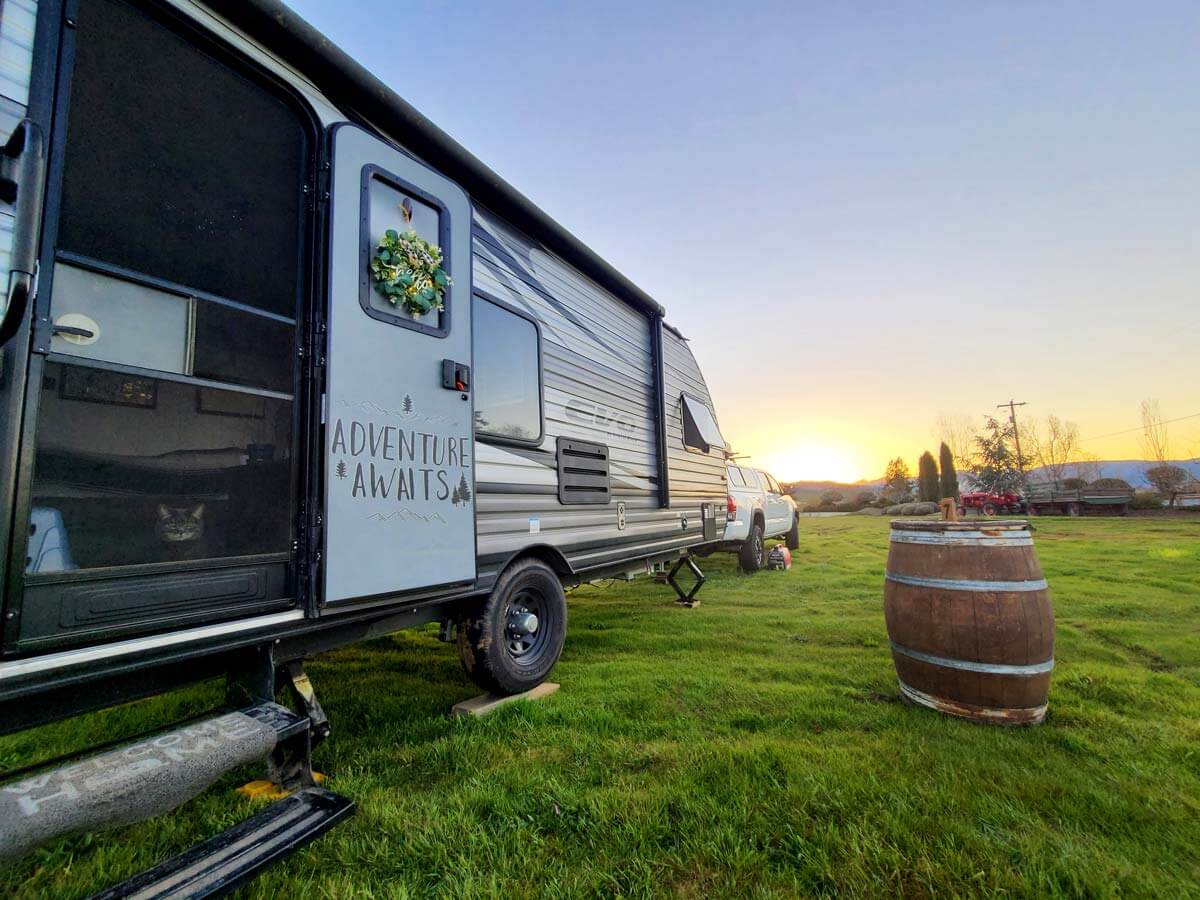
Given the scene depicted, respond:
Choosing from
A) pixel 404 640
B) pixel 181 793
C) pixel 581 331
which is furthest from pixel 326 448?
pixel 404 640

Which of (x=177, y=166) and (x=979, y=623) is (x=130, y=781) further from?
Answer: (x=979, y=623)

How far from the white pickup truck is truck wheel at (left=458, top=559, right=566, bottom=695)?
4.71m

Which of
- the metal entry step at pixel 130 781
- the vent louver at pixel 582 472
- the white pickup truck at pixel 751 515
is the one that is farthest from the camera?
A: the white pickup truck at pixel 751 515

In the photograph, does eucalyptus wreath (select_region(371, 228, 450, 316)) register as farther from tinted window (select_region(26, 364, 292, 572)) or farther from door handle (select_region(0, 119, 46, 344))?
door handle (select_region(0, 119, 46, 344))

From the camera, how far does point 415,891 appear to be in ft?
4.86

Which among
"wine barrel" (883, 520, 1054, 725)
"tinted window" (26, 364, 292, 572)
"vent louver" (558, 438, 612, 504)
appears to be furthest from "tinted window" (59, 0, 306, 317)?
"wine barrel" (883, 520, 1054, 725)

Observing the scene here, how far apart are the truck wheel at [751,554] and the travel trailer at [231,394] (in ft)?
21.3

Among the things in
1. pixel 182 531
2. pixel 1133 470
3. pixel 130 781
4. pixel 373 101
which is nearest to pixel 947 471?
pixel 1133 470

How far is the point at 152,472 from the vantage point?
1756 millimetres

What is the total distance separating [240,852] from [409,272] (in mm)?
2277

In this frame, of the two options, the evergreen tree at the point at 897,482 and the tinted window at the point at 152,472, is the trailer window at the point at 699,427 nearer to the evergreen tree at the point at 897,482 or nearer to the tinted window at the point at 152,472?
the tinted window at the point at 152,472

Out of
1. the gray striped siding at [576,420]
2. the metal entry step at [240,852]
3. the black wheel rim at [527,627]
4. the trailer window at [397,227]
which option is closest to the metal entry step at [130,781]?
the metal entry step at [240,852]

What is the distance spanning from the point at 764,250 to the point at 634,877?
38.2 feet

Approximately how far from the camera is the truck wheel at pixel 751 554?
8.98 metres
